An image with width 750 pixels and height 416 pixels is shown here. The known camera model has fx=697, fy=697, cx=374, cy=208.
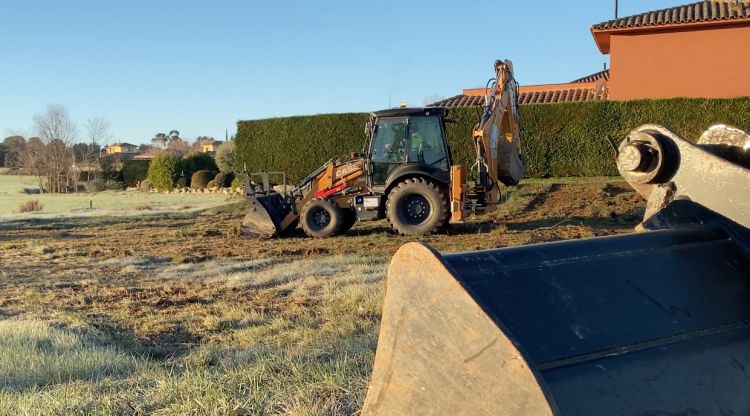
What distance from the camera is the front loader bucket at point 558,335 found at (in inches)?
58.2

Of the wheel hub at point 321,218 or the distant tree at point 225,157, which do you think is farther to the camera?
the distant tree at point 225,157

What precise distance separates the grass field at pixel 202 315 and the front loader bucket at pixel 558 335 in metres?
1.58

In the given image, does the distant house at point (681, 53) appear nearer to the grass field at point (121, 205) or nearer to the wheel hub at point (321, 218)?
the wheel hub at point (321, 218)

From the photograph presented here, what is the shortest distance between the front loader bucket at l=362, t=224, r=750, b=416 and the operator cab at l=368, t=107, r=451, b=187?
11368mm

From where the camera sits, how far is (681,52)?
20125mm

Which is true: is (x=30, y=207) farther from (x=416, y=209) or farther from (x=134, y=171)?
(x=416, y=209)

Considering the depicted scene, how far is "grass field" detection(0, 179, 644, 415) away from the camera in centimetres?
344

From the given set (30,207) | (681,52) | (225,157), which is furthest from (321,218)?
(225,157)

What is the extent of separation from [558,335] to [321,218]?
41.4 feet

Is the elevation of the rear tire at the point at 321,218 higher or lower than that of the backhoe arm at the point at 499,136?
lower

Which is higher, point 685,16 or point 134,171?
point 685,16

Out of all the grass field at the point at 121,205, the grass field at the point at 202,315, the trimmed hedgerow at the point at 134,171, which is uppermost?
Result: the trimmed hedgerow at the point at 134,171

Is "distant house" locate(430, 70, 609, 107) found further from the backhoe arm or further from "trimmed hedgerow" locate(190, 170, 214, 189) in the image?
"trimmed hedgerow" locate(190, 170, 214, 189)

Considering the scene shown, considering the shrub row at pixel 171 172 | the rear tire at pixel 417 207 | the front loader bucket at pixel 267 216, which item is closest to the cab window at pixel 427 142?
the rear tire at pixel 417 207
